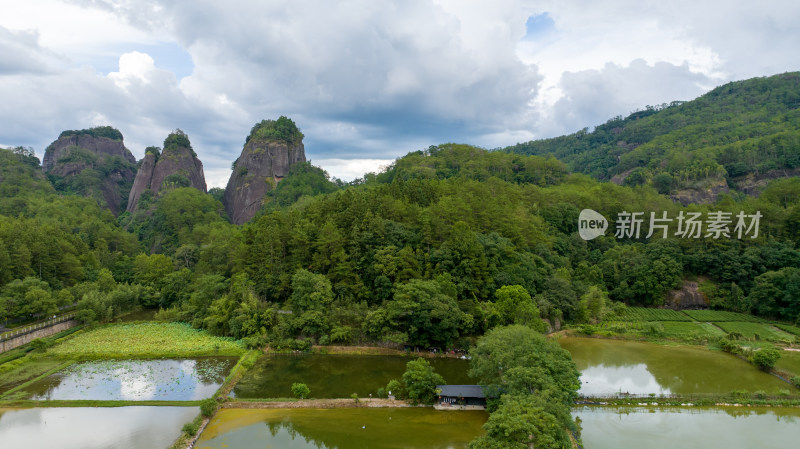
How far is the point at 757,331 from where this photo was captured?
95.1ft

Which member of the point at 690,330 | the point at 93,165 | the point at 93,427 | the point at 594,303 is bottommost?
the point at 93,427

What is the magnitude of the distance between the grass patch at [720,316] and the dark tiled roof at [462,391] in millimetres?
23689

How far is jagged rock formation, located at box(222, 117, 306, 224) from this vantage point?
65.5 metres

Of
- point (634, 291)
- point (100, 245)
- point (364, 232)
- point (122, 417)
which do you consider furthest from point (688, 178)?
point (100, 245)

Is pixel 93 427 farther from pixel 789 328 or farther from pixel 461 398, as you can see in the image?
pixel 789 328

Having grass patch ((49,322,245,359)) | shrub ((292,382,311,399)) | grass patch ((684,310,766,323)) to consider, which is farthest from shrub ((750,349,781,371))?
grass patch ((49,322,245,359))

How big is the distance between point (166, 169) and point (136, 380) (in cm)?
5742

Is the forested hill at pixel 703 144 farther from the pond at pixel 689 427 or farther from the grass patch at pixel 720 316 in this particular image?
the pond at pixel 689 427

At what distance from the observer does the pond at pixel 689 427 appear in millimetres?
16156

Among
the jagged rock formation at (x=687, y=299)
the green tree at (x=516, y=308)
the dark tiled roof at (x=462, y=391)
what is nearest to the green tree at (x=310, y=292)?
the dark tiled roof at (x=462, y=391)

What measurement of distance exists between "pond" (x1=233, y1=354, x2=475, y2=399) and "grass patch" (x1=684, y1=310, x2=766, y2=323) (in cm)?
2161

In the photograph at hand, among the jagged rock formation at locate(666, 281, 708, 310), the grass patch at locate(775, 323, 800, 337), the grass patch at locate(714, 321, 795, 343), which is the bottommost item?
the grass patch at locate(714, 321, 795, 343)

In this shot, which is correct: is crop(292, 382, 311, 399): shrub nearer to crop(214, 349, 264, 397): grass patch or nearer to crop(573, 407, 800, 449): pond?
crop(214, 349, 264, 397): grass patch

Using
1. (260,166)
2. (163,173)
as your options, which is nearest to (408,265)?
(260,166)
